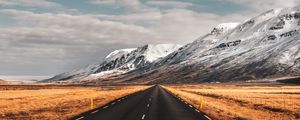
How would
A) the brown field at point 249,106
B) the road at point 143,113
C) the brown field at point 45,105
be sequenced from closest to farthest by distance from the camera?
the road at point 143,113 → the brown field at point 45,105 → the brown field at point 249,106

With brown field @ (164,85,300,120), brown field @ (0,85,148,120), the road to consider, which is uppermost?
brown field @ (0,85,148,120)

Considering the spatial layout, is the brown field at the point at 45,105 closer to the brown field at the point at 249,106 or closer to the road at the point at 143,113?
the road at the point at 143,113

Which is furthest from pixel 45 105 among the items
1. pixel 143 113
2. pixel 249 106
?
pixel 249 106

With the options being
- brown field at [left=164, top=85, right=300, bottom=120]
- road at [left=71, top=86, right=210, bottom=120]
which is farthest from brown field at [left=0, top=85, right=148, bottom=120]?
brown field at [left=164, top=85, right=300, bottom=120]

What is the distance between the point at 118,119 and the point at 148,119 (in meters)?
1.88

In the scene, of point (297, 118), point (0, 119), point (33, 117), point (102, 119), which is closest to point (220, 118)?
point (297, 118)

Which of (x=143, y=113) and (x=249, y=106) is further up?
(x=143, y=113)

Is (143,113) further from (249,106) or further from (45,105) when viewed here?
(249,106)

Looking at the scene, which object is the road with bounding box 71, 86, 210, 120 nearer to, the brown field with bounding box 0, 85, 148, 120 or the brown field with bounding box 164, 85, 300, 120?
the brown field with bounding box 164, 85, 300, 120

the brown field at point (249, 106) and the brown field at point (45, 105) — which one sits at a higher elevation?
the brown field at point (45, 105)

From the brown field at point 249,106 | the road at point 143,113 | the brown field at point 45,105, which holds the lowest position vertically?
the brown field at point 249,106

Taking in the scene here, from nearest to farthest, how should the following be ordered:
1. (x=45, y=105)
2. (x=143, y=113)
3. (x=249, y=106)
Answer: (x=143, y=113), (x=45, y=105), (x=249, y=106)

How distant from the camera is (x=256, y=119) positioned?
28.7 m

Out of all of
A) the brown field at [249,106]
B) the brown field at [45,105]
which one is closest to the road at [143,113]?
the brown field at [249,106]
